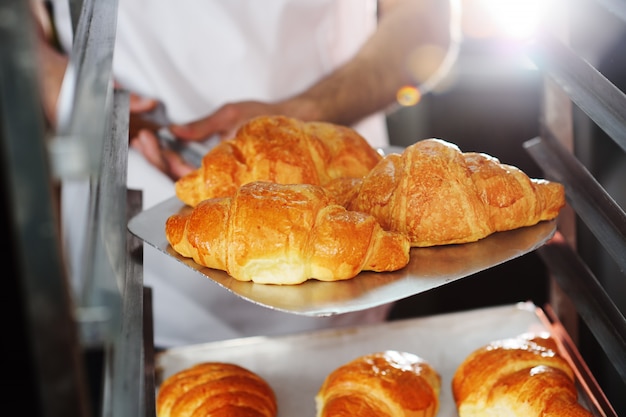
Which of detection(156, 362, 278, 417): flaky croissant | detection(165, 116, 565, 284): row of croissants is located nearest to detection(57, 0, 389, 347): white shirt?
detection(156, 362, 278, 417): flaky croissant

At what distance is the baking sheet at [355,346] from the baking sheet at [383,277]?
50 centimetres

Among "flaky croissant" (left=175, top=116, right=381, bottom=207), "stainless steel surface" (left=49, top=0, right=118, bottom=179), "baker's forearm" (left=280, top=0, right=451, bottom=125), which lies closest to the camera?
"stainless steel surface" (left=49, top=0, right=118, bottom=179)

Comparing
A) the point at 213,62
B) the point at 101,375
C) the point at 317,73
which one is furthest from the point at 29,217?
the point at 317,73

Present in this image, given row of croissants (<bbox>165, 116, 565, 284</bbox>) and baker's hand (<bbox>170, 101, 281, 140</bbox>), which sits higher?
row of croissants (<bbox>165, 116, 565, 284</bbox>)

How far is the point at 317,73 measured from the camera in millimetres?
2578

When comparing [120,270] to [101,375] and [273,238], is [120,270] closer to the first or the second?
[101,375]

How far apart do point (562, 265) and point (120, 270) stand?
1.03m

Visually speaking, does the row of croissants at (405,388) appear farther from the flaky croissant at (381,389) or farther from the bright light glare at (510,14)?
the bright light glare at (510,14)

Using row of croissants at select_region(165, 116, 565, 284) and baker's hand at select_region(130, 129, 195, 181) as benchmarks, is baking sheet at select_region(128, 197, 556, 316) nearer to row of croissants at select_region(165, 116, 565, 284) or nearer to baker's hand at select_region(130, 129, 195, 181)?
row of croissants at select_region(165, 116, 565, 284)

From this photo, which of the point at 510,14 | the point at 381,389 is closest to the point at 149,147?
the point at 381,389

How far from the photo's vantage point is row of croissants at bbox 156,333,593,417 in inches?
54.9

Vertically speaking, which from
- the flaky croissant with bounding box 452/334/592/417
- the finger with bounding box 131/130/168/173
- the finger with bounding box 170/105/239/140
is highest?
the finger with bounding box 170/105/239/140

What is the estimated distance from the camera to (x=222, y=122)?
222 cm

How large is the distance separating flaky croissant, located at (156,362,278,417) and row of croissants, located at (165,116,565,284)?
35 cm
